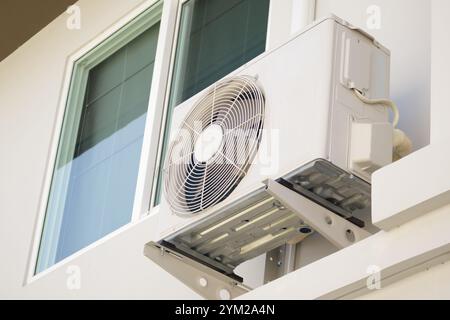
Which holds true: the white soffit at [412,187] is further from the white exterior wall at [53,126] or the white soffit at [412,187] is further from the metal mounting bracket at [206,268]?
the metal mounting bracket at [206,268]

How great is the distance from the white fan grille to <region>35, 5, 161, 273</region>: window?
1.00 meters

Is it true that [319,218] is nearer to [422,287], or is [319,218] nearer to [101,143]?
[422,287]

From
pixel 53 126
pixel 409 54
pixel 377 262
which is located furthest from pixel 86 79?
pixel 377 262

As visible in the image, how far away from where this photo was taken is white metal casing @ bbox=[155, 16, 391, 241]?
8.04 ft

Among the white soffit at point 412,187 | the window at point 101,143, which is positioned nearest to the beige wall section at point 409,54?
the white soffit at point 412,187

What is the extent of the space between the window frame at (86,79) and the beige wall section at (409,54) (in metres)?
1.12

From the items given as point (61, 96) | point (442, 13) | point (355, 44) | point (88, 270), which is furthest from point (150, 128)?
point (442, 13)

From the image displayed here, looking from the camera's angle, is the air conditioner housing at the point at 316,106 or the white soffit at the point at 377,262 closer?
the white soffit at the point at 377,262

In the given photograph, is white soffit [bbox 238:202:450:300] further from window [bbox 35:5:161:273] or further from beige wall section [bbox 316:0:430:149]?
window [bbox 35:5:161:273]

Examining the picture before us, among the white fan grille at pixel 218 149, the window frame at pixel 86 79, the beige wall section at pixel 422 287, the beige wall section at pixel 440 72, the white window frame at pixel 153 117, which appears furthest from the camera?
the window frame at pixel 86 79

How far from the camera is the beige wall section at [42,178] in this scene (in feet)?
11.7

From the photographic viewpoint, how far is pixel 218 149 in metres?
2.66

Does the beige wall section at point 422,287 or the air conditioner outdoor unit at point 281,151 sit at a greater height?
the air conditioner outdoor unit at point 281,151

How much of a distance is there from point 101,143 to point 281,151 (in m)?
1.83
